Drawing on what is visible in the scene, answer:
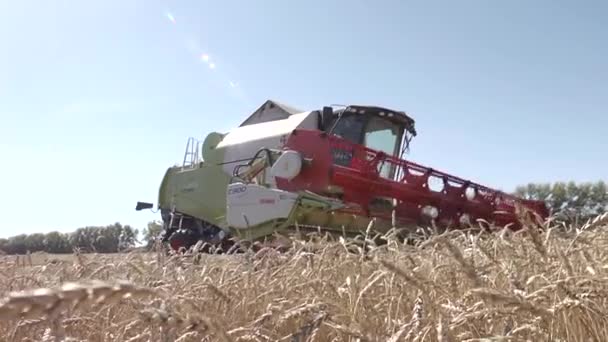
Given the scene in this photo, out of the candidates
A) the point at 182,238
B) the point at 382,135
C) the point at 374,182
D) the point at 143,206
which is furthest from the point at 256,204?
the point at 143,206

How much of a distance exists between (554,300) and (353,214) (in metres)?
7.30

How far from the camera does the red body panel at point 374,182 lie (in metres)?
8.46

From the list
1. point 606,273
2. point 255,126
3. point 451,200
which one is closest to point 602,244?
point 606,273

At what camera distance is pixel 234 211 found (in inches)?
351

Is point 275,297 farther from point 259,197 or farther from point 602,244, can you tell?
point 259,197

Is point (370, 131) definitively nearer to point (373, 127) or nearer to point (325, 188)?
point (373, 127)

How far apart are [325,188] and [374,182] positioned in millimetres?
719

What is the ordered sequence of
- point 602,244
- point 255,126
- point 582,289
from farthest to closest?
point 255,126 < point 602,244 < point 582,289

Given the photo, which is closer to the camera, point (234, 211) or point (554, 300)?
point (554, 300)

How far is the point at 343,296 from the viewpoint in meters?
1.84

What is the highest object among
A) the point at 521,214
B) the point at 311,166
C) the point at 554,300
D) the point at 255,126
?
the point at 255,126

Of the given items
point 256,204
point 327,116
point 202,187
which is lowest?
point 256,204

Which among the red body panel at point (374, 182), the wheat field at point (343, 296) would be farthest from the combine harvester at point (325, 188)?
the wheat field at point (343, 296)

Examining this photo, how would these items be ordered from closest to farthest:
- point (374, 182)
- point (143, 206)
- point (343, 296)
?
point (343, 296) → point (374, 182) → point (143, 206)
